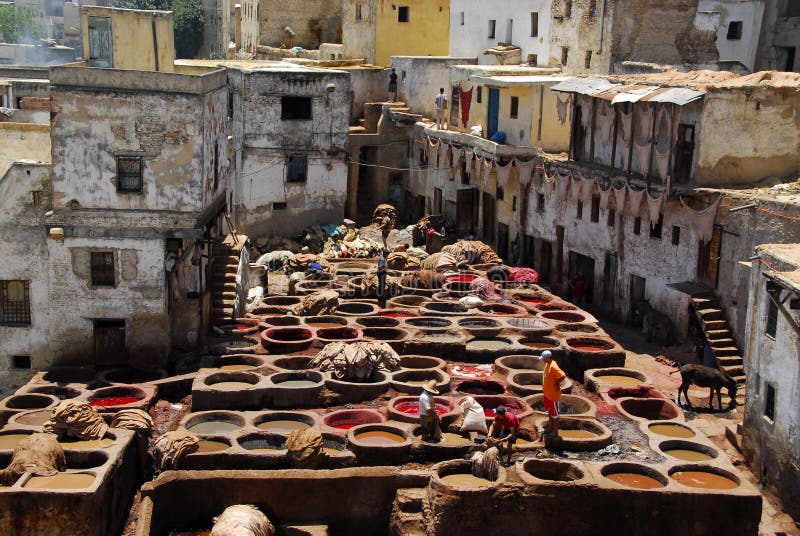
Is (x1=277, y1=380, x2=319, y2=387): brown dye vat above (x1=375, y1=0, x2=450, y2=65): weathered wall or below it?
below

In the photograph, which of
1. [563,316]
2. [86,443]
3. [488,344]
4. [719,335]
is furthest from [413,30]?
[86,443]

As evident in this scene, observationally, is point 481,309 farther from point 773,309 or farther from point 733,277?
point 773,309

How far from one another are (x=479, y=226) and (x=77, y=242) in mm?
18774

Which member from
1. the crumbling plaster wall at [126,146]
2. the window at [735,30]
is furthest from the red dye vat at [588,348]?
the window at [735,30]

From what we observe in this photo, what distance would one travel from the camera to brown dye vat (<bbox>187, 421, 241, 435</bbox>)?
21.5m

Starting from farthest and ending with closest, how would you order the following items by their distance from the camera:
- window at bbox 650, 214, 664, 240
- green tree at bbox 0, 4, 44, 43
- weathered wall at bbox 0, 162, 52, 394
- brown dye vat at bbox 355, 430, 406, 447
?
green tree at bbox 0, 4, 44, 43, window at bbox 650, 214, 664, 240, weathered wall at bbox 0, 162, 52, 394, brown dye vat at bbox 355, 430, 406, 447

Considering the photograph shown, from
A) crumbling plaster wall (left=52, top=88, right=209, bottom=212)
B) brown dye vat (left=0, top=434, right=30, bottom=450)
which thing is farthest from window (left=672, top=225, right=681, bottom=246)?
brown dye vat (left=0, top=434, right=30, bottom=450)

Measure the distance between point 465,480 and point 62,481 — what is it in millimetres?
7192

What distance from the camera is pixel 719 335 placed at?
87.9 feet

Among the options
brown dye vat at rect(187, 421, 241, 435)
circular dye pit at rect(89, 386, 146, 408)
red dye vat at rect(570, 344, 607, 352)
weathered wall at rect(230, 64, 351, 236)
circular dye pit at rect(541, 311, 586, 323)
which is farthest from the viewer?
weathered wall at rect(230, 64, 351, 236)

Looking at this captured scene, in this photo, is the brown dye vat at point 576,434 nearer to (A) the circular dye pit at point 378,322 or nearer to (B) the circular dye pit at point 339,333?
(B) the circular dye pit at point 339,333

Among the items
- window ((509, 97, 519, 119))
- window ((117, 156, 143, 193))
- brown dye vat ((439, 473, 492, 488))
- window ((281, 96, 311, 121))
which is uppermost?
window ((509, 97, 519, 119))

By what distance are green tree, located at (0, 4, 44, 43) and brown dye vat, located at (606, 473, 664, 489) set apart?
230 feet

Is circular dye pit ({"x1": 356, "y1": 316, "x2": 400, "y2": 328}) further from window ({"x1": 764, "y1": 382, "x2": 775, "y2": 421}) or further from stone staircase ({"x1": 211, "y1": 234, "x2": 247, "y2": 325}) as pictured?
window ({"x1": 764, "y1": 382, "x2": 775, "y2": 421})
